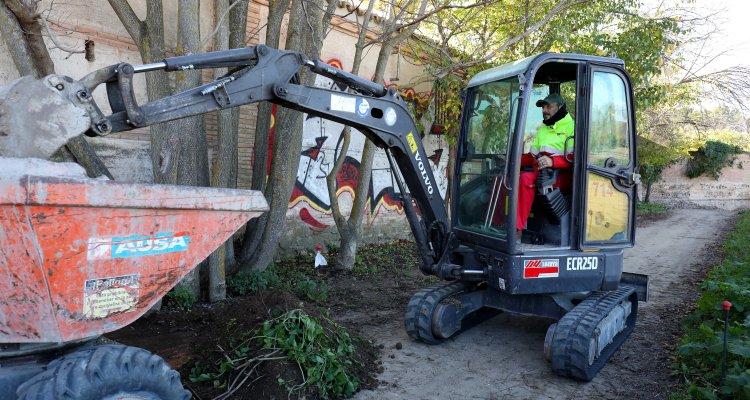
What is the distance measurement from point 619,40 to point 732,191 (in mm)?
20570

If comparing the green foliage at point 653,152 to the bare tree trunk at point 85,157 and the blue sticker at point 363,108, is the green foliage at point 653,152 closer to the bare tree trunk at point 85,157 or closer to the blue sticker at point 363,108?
the blue sticker at point 363,108

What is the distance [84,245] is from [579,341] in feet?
12.2

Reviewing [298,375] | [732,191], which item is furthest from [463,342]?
[732,191]

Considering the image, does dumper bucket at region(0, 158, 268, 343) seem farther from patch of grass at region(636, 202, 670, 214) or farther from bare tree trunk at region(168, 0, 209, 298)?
patch of grass at region(636, 202, 670, 214)

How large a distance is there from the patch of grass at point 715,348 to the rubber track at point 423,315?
2084mm

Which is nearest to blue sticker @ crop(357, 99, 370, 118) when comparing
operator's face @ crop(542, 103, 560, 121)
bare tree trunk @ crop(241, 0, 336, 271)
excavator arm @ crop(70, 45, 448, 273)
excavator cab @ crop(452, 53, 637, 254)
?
excavator arm @ crop(70, 45, 448, 273)

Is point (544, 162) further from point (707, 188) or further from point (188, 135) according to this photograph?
point (707, 188)

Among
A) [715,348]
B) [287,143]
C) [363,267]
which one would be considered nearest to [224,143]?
[287,143]

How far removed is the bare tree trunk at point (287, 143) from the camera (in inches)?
283

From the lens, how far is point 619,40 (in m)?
10.4

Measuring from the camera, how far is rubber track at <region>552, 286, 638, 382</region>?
4.71 meters

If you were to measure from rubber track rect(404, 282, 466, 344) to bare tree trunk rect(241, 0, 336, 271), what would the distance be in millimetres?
2457

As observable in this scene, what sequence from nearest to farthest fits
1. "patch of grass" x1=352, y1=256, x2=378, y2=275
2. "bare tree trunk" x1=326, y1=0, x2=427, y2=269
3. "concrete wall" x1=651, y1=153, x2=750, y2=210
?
"bare tree trunk" x1=326, y1=0, x2=427, y2=269, "patch of grass" x1=352, y1=256, x2=378, y2=275, "concrete wall" x1=651, y1=153, x2=750, y2=210

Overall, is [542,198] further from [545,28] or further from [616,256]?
[545,28]
